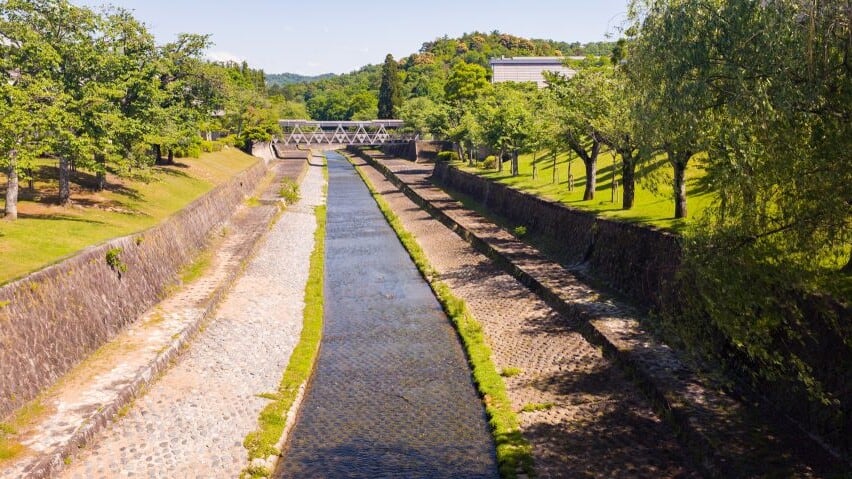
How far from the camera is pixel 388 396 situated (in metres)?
22.0

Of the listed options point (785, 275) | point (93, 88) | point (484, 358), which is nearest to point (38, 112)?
point (93, 88)

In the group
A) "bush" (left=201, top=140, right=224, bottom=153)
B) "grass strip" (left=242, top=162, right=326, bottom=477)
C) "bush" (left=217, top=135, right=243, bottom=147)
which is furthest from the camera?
"bush" (left=217, top=135, right=243, bottom=147)

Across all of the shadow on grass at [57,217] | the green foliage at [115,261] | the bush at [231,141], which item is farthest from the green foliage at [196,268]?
the bush at [231,141]

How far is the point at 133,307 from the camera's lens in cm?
2705

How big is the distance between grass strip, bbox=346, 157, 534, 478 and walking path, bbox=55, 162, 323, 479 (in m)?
6.52

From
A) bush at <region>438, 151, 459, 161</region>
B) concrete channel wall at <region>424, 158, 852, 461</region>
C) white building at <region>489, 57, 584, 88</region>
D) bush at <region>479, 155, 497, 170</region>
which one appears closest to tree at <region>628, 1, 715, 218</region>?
concrete channel wall at <region>424, 158, 852, 461</region>

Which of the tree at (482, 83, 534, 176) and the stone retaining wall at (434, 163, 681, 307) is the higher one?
the tree at (482, 83, 534, 176)

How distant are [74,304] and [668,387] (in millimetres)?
18357

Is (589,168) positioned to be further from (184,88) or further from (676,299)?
(184,88)

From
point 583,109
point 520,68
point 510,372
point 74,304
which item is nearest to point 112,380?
point 74,304

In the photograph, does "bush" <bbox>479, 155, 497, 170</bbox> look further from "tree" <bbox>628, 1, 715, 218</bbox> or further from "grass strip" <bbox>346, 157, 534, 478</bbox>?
"tree" <bbox>628, 1, 715, 218</bbox>

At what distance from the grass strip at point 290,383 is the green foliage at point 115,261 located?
23.7 ft

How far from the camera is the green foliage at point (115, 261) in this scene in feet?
85.3

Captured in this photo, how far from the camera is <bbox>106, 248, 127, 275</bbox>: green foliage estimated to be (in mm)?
26000
